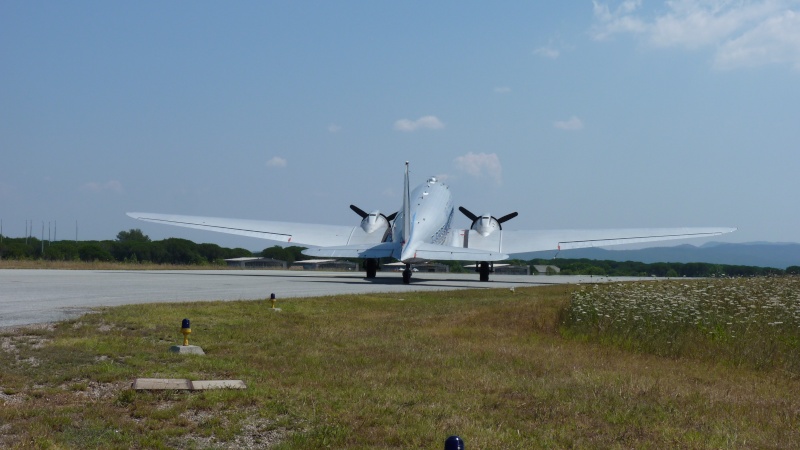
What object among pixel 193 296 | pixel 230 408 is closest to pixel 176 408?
pixel 230 408

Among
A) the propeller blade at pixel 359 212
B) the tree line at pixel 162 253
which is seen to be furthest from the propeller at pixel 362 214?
the tree line at pixel 162 253

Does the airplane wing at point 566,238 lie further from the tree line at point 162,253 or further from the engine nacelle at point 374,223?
the tree line at point 162,253

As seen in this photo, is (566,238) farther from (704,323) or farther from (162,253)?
(162,253)

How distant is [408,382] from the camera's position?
11055 millimetres

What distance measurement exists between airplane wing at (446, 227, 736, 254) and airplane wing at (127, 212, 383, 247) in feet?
21.4

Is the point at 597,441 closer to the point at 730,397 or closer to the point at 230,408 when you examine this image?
the point at 730,397

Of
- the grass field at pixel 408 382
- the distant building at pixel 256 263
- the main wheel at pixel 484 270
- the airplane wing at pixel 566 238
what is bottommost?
the grass field at pixel 408 382

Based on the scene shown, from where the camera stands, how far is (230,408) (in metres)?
9.05

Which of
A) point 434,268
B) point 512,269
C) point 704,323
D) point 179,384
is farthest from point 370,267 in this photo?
point 434,268

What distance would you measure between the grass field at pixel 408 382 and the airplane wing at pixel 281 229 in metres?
29.1

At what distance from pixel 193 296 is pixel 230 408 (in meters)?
18.6

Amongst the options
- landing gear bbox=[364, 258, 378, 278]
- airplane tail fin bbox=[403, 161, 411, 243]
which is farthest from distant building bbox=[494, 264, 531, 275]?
airplane tail fin bbox=[403, 161, 411, 243]

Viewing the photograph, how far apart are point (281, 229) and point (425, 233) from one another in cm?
1036

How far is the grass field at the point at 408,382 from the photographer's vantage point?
8.09 metres
